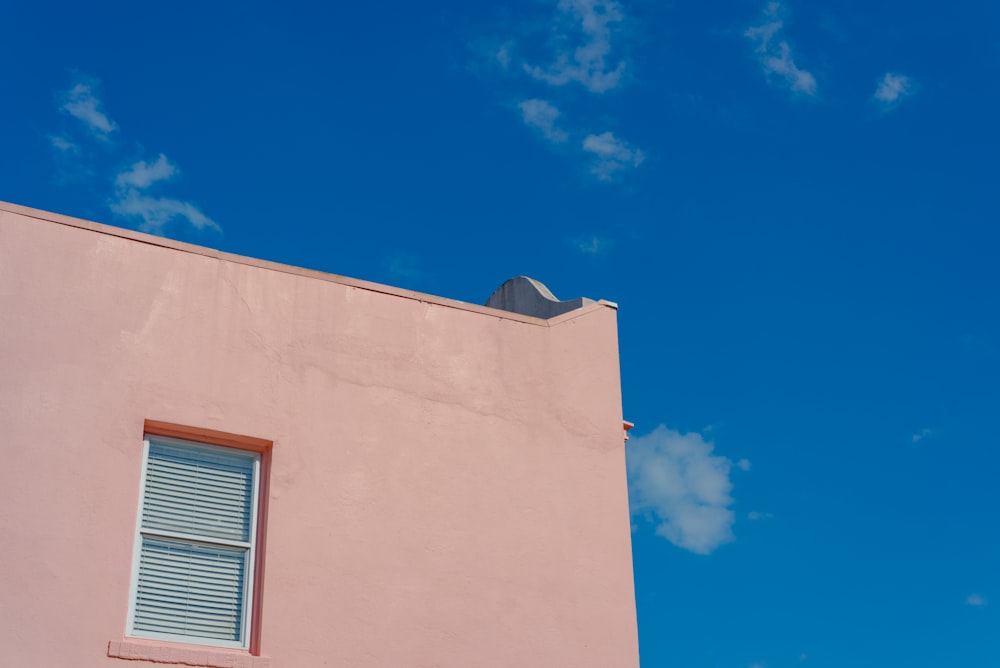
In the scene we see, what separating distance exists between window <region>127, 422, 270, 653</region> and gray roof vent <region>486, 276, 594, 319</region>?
3563 mm

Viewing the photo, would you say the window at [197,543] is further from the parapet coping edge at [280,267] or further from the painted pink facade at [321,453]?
the parapet coping edge at [280,267]

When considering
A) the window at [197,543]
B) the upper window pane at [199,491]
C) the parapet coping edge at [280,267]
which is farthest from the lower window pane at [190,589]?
the parapet coping edge at [280,267]

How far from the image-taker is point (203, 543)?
10344mm

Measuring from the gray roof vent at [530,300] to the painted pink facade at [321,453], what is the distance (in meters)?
0.46

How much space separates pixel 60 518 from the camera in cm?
973

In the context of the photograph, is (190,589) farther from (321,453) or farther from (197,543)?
(321,453)

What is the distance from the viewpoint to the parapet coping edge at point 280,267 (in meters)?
10.7

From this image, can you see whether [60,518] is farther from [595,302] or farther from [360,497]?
[595,302]

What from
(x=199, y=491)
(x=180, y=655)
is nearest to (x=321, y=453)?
(x=199, y=491)

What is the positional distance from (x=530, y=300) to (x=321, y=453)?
337 centimetres

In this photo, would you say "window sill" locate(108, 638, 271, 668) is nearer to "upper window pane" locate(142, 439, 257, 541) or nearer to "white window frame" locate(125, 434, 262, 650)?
"white window frame" locate(125, 434, 262, 650)

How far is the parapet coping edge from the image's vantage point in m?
10.7

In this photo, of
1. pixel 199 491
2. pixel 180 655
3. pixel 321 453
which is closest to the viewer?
pixel 180 655

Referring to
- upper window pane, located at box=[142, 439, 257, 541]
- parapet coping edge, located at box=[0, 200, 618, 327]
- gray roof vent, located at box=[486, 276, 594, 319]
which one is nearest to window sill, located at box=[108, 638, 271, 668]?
upper window pane, located at box=[142, 439, 257, 541]
